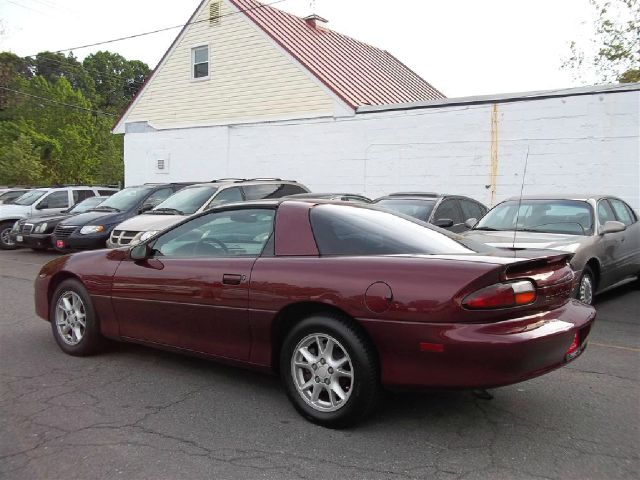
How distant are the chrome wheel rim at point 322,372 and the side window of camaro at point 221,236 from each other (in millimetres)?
800

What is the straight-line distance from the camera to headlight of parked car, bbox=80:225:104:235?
36.5ft

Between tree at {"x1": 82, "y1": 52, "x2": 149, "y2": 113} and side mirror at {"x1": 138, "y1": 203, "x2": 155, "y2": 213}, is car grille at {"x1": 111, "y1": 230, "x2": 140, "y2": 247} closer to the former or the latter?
side mirror at {"x1": 138, "y1": 203, "x2": 155, "y2": 213}

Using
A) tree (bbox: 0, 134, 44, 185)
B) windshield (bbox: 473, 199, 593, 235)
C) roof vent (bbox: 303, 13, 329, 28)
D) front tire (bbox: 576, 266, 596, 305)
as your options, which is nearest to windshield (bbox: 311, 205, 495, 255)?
front tire (bbox: 576, 266, 596, 305)

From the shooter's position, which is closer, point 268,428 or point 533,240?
point 268,428

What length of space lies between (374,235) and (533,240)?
3519 millimetres

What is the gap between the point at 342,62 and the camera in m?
18.6

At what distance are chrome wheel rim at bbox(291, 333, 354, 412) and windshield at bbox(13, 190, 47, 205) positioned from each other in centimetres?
1379

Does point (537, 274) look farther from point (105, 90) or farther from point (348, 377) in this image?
point (105, 90)

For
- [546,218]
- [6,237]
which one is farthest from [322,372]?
[6,237]

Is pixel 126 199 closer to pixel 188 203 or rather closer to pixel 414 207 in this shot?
pixel 188 203

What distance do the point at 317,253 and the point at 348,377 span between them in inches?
32.2

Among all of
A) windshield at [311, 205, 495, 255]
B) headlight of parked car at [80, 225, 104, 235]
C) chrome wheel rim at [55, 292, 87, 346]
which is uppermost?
windshield at [311, 205, 495, 255]

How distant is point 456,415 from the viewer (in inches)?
147

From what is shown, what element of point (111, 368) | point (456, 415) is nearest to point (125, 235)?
point (111, 368)
